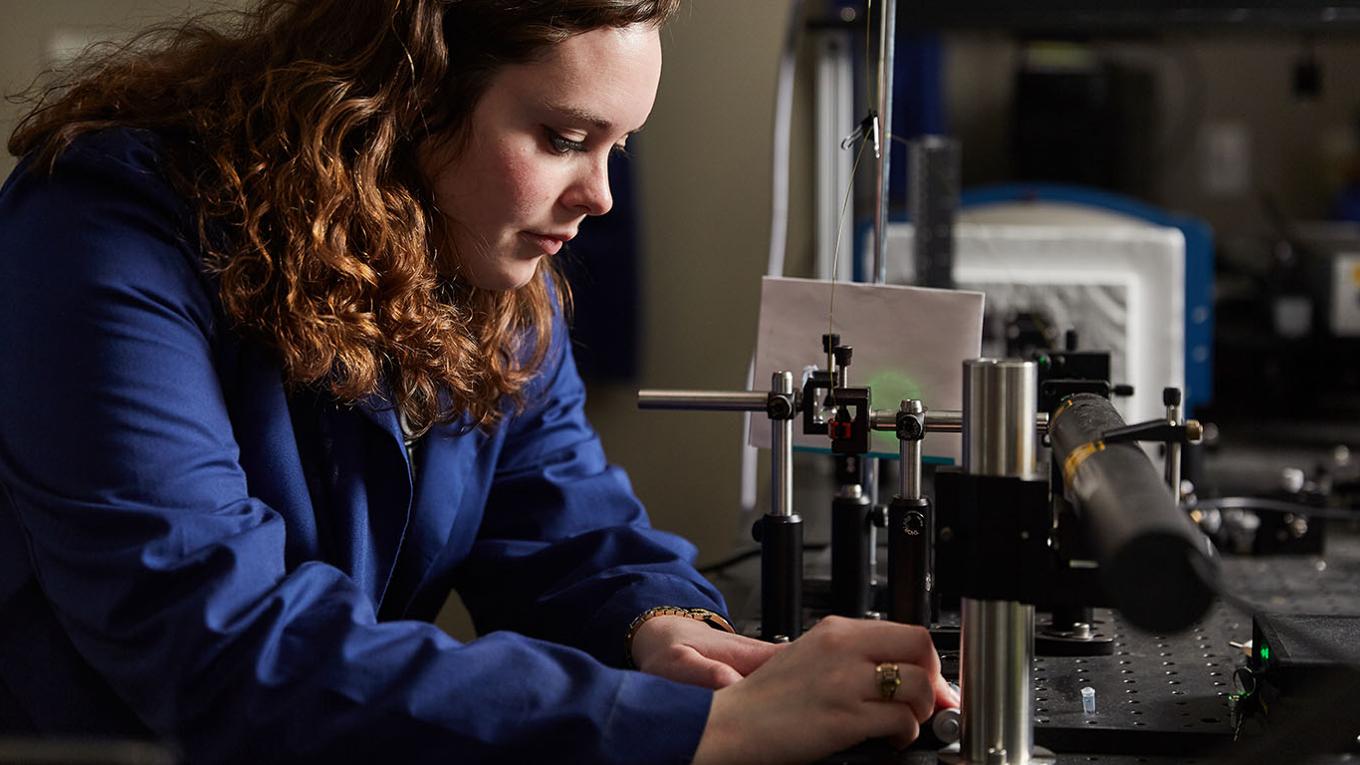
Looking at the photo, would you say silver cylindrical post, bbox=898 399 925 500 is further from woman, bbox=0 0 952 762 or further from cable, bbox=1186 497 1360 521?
cable, bbox=1186 497 1360 521

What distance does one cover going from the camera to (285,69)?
1.01 m

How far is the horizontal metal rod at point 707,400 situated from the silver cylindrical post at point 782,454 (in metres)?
0.01

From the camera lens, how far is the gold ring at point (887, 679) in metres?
0.81

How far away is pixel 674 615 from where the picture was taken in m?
1.05

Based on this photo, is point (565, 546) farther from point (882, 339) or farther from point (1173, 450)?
point (1173, 450)

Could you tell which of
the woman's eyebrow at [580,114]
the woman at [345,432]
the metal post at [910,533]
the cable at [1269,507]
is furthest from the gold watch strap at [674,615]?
the cable at [1269,507]

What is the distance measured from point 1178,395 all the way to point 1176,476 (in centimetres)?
13

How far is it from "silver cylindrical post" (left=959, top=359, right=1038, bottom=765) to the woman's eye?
38 centimetres

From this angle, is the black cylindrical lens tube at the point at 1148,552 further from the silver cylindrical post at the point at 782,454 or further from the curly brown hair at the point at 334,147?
the curly brown hair at the point at 334,147

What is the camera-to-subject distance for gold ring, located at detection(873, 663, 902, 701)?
814 mm

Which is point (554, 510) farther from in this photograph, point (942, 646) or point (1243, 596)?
point (1243, 596)

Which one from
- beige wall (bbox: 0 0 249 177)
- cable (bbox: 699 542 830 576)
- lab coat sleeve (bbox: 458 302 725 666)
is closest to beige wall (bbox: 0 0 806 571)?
beige wall (bbox: 0 0 249 177)

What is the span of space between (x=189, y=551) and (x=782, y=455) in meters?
0.42

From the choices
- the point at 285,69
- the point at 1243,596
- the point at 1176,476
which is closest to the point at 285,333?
the point at 285,69
